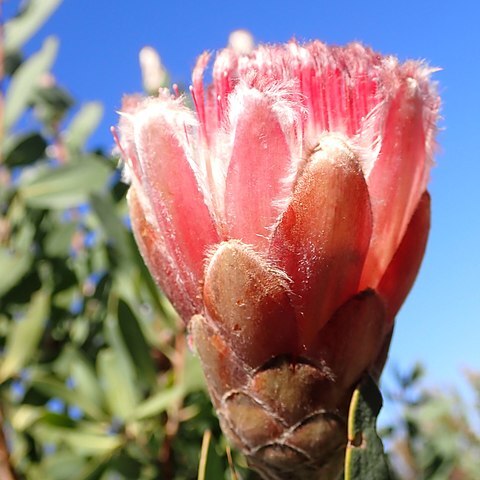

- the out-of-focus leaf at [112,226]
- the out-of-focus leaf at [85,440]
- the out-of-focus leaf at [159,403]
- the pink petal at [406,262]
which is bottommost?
the out-of-focus leaf at [85,440]

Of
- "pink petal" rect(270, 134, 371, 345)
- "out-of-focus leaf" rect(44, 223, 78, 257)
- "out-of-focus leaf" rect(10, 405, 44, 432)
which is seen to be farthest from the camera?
"out-of-focus leaf" rect(44, 223, 78, 257)

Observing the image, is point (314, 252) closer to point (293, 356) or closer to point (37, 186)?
point (293, 356)

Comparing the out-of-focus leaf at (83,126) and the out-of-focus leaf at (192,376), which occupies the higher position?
the out-of-focus leaf at (83,126)

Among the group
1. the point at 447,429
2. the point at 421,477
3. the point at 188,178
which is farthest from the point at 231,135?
the point at 447,429

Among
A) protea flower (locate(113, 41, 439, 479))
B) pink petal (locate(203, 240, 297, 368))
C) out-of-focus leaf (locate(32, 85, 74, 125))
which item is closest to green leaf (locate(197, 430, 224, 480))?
protea flower (locate(113, 41, 439, 479))

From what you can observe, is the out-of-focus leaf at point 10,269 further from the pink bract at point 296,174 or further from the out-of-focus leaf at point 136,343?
Answer: the pink bract at point 296,174

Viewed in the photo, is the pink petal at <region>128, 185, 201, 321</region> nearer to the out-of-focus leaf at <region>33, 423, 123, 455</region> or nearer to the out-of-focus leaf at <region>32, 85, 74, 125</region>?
the out-of-focus leaf at <region>33, 423, 123, 455</region>

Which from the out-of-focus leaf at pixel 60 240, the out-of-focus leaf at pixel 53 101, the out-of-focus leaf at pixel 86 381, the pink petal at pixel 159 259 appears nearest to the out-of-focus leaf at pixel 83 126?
the out-of-focus leaf at pixel 53 101
